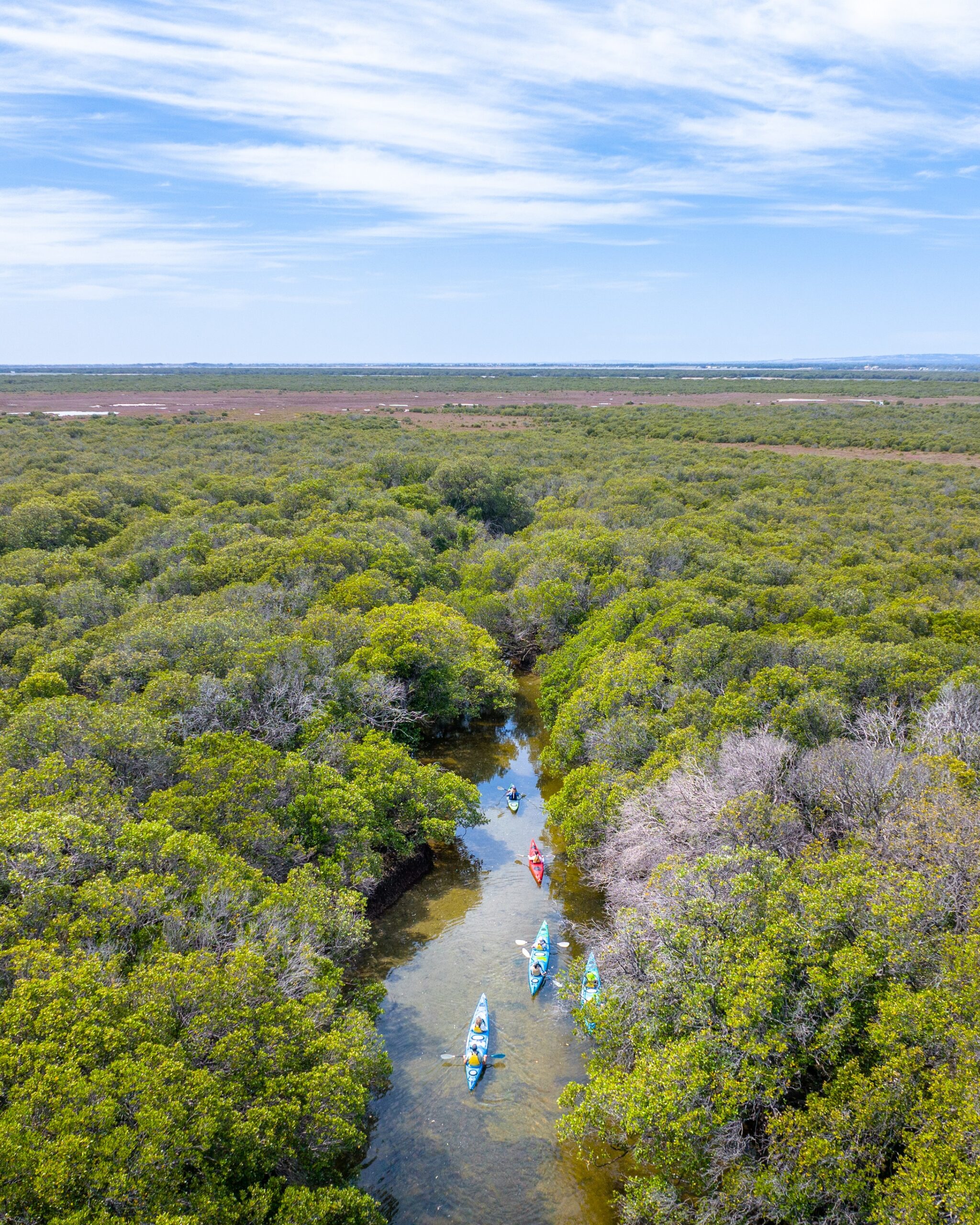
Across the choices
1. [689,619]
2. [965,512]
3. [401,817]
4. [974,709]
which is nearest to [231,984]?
[401,817]

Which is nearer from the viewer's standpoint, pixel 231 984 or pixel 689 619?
pixel 231 984

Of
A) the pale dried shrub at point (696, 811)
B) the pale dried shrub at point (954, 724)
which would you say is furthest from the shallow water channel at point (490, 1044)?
the pale dried shrub at point (954, 724)

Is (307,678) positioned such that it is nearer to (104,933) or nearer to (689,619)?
(104,933)

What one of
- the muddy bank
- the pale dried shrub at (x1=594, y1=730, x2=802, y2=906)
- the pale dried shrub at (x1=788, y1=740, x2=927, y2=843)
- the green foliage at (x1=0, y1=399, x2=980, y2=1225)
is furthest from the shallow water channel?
the pale dried shrub at (x1=788, y1=740, x2=927, y2=843)

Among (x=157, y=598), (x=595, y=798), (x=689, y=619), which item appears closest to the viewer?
(x=595, y=798)

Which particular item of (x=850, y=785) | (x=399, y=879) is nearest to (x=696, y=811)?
(x=850, y=785)

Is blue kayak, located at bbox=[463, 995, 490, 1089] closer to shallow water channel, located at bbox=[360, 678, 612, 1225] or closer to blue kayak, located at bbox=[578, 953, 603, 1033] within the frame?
shallow water channel, located at bbox=[360, 678, 612, 1225]

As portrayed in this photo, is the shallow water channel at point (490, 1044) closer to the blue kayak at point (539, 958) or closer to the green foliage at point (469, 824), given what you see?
the blue kayak at point (539, 958)
